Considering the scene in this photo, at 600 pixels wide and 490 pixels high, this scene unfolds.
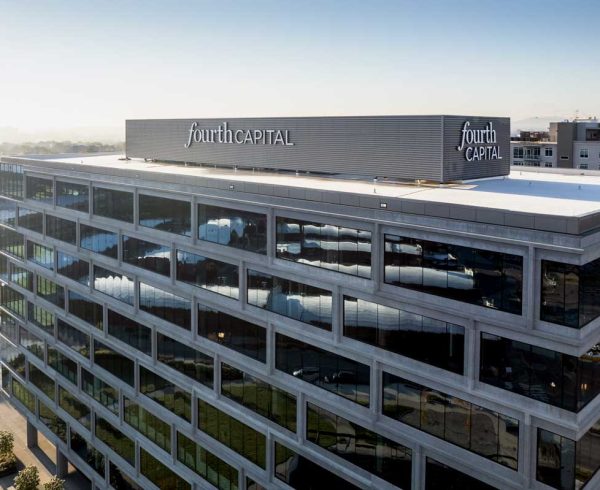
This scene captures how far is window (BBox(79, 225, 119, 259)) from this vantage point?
55219 mm

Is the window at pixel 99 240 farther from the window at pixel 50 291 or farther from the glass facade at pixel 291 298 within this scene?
the glass facade at pixel 291 298

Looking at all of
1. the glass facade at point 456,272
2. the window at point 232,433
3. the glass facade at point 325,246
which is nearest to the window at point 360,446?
the window at point 232,433

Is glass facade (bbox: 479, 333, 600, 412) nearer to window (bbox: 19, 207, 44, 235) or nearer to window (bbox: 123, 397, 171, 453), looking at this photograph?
window (bbox: 123, 397, 171, 453)

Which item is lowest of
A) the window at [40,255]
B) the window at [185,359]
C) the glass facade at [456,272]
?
the window at [185,359]

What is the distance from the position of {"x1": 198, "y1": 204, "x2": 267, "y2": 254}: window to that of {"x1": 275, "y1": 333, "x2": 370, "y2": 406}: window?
6466 millimetres

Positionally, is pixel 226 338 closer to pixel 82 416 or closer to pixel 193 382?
pixel 193 382

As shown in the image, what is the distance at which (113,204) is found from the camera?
54656 mm

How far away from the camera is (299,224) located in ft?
128

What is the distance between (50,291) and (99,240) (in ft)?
45.1

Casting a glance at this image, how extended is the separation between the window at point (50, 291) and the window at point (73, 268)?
85.3 inches

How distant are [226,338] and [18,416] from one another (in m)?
54.1

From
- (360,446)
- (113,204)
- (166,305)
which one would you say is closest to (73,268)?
(113,204)

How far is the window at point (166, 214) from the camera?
47031mm

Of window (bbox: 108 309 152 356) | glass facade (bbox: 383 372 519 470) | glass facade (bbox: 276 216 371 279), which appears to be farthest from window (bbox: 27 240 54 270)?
glass facade (bbox: 383 372 519 470)
